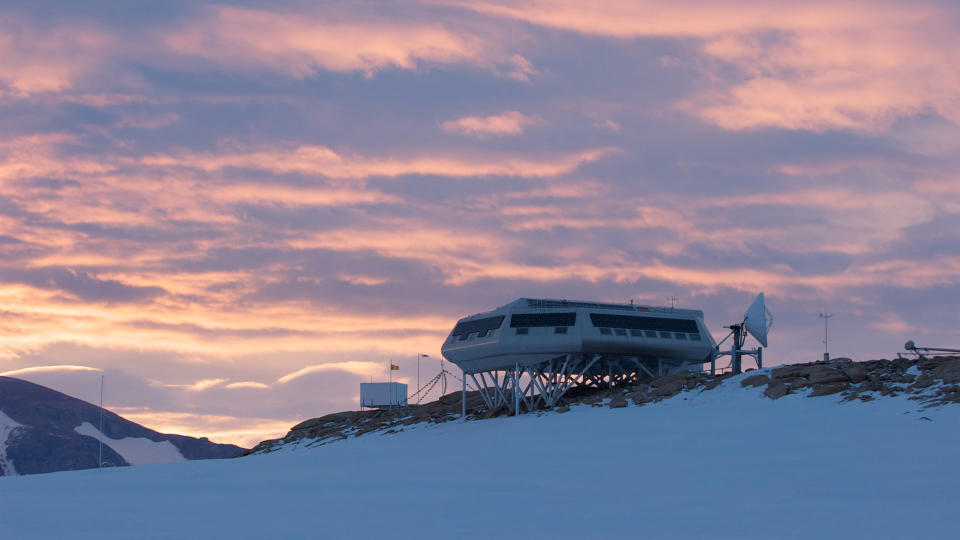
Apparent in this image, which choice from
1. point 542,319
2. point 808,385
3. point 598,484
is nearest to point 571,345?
point 542,319

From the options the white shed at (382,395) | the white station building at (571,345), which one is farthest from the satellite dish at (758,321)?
the white shed at (382,395)

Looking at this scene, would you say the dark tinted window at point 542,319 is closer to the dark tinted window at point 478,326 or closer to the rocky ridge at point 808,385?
the dark tinted window at point 478,326

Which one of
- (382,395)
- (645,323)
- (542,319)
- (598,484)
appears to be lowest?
(598,484)

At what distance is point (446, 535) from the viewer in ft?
156

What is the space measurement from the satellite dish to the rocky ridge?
7.98 metres

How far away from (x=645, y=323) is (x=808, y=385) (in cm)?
2489

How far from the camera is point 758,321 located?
330 ft

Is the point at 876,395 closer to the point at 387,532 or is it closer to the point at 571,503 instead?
the point at 571,503

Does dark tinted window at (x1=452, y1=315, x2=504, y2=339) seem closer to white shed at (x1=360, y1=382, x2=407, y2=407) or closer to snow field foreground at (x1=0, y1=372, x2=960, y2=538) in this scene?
snow field foreground at (x1=0, y1=372, x2=960, y2=538)

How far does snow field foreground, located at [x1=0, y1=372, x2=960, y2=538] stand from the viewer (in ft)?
161

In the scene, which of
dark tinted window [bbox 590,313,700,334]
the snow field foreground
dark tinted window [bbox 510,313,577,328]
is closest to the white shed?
dark tinted window [bbox 510,313,577,328]

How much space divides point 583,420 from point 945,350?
25285mm

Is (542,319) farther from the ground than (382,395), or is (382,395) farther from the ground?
(542,319)

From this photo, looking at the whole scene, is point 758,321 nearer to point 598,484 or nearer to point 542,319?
point 542,319
